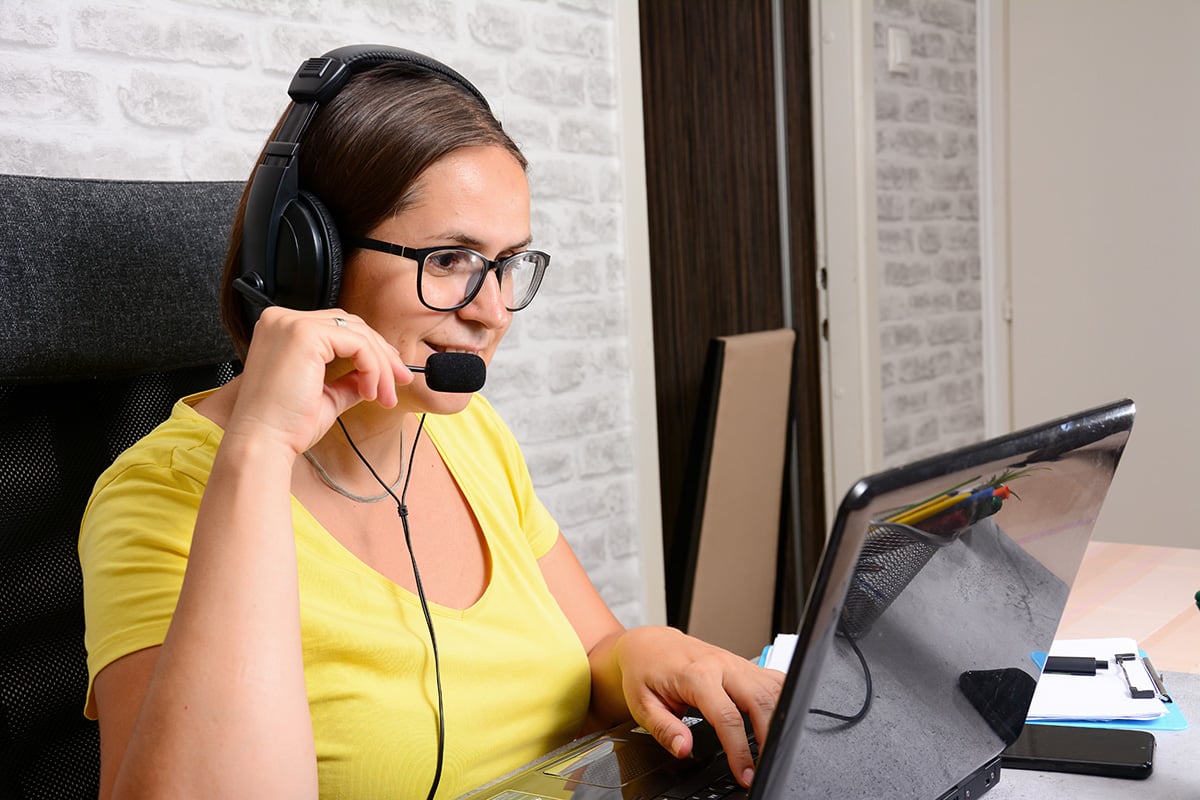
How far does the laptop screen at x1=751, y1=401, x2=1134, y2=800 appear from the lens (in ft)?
1.76

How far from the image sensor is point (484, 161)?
3.15 ft

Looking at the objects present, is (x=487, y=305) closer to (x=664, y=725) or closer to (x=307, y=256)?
(x=307, y=256)

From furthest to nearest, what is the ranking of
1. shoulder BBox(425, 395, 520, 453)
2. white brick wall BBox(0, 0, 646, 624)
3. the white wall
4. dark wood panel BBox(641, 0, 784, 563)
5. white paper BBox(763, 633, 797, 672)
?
the white wall < dark wood panel BBox(641, 0, 784, 563) < white brick wall BBox(0, 0, 646, 624) < shoulder BBox(425, 395, 520, 453) < white paper BBox(763, 633, 797, 672)

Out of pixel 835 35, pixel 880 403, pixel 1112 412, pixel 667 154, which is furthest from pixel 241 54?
pixel 880 403

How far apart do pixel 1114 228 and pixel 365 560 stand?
2.80m

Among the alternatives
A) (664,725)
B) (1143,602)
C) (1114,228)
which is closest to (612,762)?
(664,725)

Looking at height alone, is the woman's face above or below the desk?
above

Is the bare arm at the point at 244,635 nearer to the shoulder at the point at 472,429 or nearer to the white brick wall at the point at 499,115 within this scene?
the shoulder at the point at 472,429

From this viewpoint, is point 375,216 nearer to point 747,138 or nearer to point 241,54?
point 241,54

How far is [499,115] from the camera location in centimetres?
192

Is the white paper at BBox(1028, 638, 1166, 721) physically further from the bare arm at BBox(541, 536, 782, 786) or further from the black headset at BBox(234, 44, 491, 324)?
the black headset at BBox(234, 44, 491, 324)

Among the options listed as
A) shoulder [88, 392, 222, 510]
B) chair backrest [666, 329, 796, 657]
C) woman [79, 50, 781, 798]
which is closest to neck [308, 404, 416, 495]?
woman [79, 50, 781, 798]

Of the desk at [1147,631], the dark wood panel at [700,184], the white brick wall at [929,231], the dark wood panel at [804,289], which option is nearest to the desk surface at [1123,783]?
the desk at [1147,631]

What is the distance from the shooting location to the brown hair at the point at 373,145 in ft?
3.03
